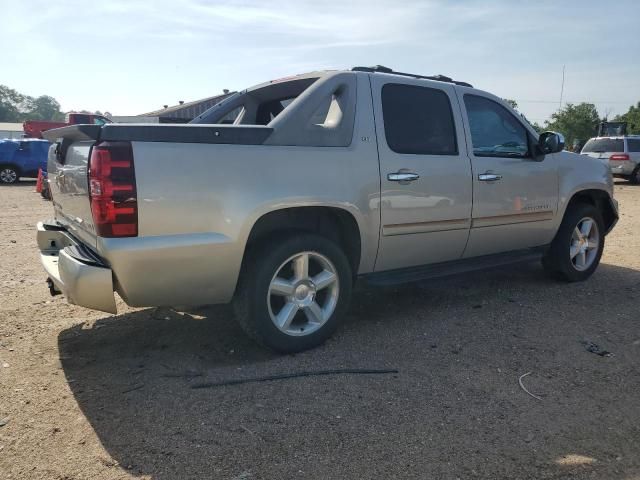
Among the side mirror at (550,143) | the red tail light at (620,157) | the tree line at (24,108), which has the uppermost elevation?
the tree line at (24,108)

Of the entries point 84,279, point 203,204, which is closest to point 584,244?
point 203,204

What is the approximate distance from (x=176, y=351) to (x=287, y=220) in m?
1.24

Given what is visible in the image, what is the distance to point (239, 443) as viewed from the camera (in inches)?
105

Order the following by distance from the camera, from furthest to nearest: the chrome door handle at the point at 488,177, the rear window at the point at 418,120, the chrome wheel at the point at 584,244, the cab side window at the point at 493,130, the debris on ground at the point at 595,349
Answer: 1. the chrome wheel at the point at 584,244
2. the cab side window at the point at 493,130
3. the chrome door handle at the point at 488,177
4. the rear window at the point at 418,120
5. the debris on ground at the point at 595,349

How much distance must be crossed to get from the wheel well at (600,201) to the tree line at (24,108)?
124 m

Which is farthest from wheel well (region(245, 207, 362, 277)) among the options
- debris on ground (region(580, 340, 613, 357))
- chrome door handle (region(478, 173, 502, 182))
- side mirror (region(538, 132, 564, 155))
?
side mirror (region(538, 132, 564, 155))

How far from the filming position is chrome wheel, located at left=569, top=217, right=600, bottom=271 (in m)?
5.65

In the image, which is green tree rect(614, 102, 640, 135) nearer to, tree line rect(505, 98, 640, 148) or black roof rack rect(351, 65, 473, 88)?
tree line rect(505, 98, 640, 148)

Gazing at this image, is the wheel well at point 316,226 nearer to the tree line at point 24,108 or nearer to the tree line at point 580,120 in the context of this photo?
the tree line at point 580,120

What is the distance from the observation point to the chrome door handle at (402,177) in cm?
396

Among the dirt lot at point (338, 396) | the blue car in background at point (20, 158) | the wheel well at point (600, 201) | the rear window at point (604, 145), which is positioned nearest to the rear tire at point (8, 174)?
the blue car in background at point (20, 158)

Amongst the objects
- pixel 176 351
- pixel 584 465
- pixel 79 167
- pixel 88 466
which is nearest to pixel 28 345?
pixel 176 351

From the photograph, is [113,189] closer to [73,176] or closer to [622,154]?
[73,176]

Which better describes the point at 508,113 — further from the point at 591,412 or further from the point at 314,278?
the point at 591,412
